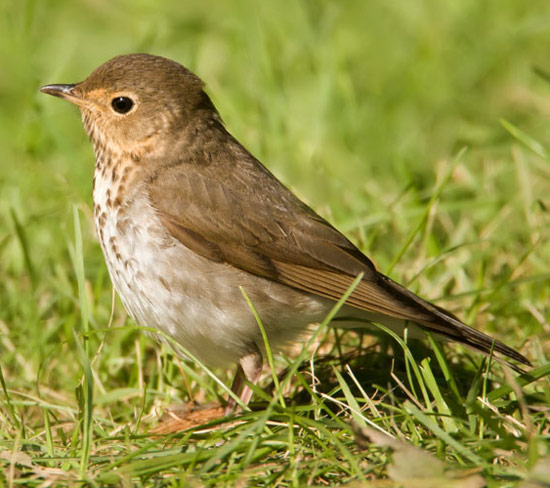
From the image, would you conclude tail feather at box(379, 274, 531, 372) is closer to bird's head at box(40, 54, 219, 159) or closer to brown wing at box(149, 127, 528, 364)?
brown wing at box(149, 127, 528, 364)

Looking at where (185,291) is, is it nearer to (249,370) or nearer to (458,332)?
(249,370)

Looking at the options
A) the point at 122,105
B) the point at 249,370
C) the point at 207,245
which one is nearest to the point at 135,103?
the point at 122,105

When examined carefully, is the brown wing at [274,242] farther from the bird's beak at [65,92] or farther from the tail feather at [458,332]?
the bird's beak at [65,92]

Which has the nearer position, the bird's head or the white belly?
the white belly

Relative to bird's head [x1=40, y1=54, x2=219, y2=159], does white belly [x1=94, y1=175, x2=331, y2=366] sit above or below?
below

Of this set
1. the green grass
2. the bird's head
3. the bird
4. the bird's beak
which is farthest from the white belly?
the bird's beak

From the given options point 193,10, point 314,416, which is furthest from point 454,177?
point 193,10

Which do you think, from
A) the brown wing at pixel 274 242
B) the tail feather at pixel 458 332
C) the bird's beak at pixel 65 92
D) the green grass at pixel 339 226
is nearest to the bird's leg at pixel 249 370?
the green grass at pixel 339 226

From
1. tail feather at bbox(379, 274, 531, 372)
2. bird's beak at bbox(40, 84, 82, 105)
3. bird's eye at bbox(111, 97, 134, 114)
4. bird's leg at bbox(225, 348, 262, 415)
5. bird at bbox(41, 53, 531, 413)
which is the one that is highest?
bird's beak at bbox(40, 84, 82, 105)
